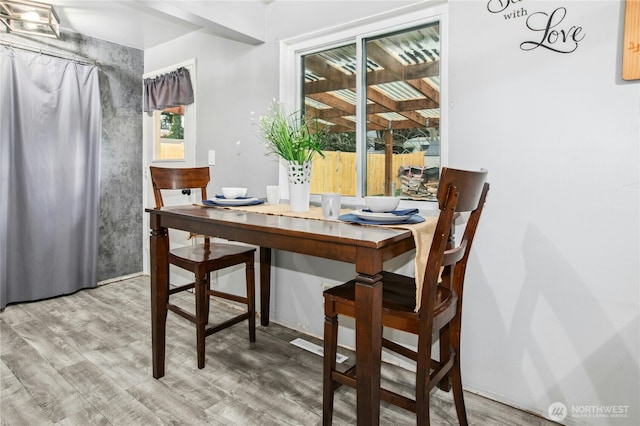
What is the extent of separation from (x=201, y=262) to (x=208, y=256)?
12cm

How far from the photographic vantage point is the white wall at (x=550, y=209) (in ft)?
4.87

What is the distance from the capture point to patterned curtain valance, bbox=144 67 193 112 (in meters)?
3.22

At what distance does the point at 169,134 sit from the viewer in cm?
359

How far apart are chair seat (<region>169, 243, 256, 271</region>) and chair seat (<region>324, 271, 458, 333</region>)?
2.79 ft

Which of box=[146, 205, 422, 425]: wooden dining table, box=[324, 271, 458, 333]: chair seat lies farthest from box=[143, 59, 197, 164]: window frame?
box=[324, 271, 458, 333]: chair seat

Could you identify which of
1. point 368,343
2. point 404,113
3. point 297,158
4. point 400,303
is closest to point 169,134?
point 297,158

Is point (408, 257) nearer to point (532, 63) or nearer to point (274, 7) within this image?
point (532, 63)

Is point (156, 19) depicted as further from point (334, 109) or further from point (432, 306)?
point (432, 306)

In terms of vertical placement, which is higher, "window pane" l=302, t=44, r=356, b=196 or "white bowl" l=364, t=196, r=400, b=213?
"window pane" l=302, t=44, r=356, b=196

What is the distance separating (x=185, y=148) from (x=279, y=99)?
1219mm

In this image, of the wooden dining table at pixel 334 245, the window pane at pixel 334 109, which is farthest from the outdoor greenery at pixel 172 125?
the wooden dining table at pixel 334 245

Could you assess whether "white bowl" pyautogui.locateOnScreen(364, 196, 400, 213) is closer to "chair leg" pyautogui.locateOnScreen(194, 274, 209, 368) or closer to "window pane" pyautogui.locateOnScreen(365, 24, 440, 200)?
"window pane" pyautogui.locateOnScreen(365, 24, 440, 200)

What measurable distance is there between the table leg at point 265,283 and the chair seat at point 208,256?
253 millimetres

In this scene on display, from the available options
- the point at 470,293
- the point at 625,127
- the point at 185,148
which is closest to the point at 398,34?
the point at 625,127
